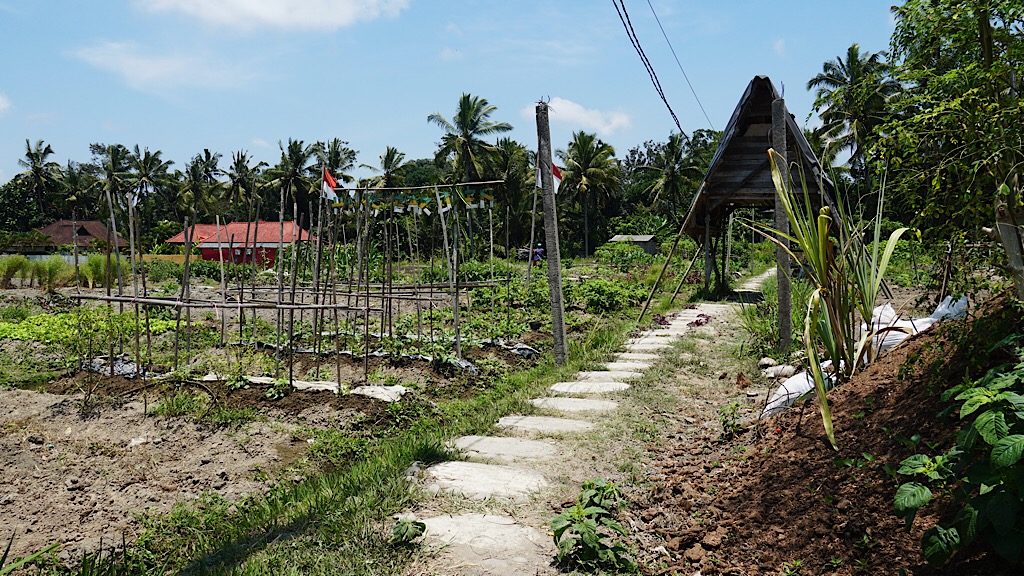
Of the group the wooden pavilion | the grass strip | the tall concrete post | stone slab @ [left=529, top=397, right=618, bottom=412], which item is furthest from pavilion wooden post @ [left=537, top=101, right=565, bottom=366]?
the wooden pavilion

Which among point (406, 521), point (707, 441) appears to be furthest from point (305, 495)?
point (707, 441)

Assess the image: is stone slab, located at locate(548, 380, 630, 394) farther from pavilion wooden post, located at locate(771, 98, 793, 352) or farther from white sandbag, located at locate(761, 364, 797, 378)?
pavilion wooden post, located at locate(771, 98, 793, 352)

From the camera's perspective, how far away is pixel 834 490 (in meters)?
2.61

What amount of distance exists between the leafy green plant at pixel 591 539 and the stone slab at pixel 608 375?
298 centimetres

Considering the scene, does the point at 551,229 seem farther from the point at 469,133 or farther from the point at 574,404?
the point at 469,133

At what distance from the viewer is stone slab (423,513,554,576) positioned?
2586mm

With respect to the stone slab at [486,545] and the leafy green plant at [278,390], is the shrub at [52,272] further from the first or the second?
the stone slab at [486,545]

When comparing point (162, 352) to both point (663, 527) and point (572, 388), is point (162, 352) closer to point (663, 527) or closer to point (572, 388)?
point (572, 388)

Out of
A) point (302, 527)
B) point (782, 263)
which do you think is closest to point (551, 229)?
point (782, 263)

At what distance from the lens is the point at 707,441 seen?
13.0 ft

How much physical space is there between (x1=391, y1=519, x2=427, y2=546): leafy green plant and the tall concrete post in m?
4.02

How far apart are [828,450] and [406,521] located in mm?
1751

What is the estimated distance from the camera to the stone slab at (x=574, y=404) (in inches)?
195

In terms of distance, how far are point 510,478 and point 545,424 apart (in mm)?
1090
